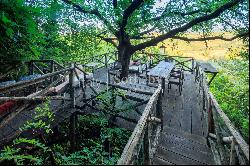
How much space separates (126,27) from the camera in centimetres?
1180

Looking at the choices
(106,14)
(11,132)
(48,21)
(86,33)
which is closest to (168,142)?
(11,132)

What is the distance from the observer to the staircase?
408 centimetres

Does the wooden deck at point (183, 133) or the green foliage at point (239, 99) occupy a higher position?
the green foliage at point (239, 99)

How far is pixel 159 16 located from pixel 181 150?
9.76 metres

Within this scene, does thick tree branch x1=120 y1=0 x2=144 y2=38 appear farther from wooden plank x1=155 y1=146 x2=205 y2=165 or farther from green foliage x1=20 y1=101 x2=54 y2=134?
wooden plank x1=155 y1=146 x2=205 y2=165

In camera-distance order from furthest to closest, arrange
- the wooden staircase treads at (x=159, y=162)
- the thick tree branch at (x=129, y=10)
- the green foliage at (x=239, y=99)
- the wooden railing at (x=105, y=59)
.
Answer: the wooden railing at (x=105, y=59)
the thick tree branch at (x=129, y=10)
the wooden staircase treads at (x=159, y=162)
the green foliage at (x=239, y=99)

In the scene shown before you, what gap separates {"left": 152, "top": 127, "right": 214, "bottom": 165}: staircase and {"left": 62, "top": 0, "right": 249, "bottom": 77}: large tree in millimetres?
6712

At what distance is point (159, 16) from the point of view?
13102mm

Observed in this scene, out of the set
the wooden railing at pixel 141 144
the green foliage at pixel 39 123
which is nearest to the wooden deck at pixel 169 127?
the wooden railing at pixel 141 144

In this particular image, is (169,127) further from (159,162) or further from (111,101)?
(111,101)

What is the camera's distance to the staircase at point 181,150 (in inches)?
161

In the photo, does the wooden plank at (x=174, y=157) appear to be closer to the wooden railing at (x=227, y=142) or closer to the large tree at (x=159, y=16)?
the wooden railing at (x=227, y=142)

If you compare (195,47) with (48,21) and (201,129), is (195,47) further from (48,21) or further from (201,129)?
(201,129)

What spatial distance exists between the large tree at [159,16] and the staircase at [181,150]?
6712 millimetres
